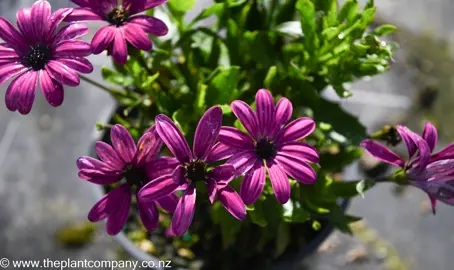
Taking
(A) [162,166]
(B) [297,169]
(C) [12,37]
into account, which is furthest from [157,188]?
(C) [12,37]

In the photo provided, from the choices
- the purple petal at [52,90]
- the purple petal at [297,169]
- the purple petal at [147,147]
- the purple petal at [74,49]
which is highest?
the purple petal at [74,49]

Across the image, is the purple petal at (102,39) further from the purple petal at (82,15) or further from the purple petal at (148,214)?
the purple petal at (148,214)

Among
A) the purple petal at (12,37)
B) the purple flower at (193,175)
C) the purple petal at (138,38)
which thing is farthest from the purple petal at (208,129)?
the purple petal at (12,37)

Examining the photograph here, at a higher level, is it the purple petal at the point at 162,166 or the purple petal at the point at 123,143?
the purple petal at the point at 123,143

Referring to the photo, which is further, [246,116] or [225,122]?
[225,122]

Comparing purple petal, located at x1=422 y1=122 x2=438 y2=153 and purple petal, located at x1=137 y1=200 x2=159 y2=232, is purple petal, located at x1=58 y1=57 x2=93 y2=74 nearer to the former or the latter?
purple petal, located at x1=137 y1=200 x2=159 y2=232

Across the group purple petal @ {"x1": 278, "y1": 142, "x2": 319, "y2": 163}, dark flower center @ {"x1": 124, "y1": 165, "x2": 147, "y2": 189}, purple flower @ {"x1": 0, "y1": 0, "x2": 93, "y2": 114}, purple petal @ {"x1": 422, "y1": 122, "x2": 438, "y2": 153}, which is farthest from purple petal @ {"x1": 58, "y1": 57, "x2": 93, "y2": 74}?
purple petal @ {"x1": 422, "y1": 122, "x2": 438, "y2": 153}

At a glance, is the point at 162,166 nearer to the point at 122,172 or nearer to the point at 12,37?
the point at 122,172

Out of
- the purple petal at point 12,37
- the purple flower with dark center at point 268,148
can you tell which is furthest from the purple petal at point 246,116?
the purple petal at point 12,37
